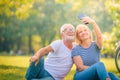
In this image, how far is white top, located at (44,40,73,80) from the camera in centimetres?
464

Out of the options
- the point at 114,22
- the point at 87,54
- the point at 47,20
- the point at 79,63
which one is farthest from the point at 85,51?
the point at 47,20

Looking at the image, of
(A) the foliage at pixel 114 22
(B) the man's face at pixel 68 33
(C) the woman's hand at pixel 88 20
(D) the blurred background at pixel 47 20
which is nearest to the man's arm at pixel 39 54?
(B) the man's face at pixel 68 33

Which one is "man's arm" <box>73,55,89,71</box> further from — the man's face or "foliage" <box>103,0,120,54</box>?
"foliage" <box>103,0,120,54</box>

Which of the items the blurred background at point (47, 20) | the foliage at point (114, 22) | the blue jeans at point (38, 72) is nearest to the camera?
the blue jeans at point (38, 72)

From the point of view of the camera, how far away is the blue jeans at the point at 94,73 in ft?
13.8

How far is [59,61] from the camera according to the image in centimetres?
466

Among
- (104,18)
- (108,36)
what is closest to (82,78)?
(108,36)

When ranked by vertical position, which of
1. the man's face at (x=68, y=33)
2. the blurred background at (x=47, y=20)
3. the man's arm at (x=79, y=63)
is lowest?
the blurred background at (x=47, y=20)

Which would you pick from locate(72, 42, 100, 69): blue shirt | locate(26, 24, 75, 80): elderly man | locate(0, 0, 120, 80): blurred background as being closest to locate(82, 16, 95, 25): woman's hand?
locate(26, 24, 75, 80): elderly man

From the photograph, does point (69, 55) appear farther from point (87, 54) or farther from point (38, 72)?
point (38, 72)

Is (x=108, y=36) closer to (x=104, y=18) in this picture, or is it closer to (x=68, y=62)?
(x=68, y=62)

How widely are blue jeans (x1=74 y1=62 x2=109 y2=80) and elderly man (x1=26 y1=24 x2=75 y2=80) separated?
24 centimetres

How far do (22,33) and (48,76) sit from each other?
19.4 metres

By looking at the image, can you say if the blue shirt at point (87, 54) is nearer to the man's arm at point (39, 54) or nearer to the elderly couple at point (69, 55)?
the elderly couple at point (69, 55)
